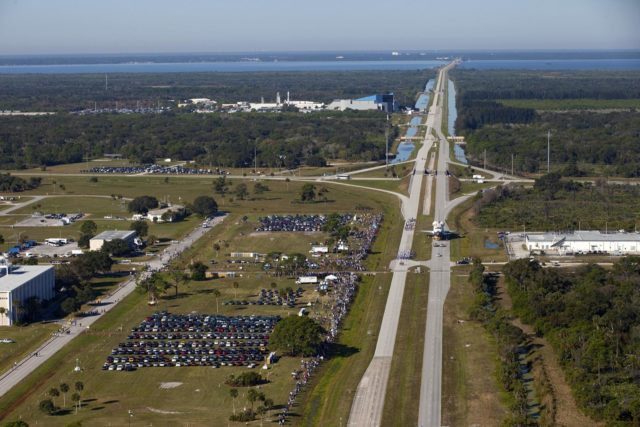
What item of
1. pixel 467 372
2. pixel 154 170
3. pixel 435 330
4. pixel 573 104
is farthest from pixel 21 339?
pixel 573 104

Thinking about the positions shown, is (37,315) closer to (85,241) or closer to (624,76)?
(85,241)

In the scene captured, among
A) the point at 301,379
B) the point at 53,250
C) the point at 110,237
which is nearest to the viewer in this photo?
the point at 301,379

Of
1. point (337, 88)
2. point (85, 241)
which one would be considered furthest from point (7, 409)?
point (337, 88)

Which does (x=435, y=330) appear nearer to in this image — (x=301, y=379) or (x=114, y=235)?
(x=301, y=379)

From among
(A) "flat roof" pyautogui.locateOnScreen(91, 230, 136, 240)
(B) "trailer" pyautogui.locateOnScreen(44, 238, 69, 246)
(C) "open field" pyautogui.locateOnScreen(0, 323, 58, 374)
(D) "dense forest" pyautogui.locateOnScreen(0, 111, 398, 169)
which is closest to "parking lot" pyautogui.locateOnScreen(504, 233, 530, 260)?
(A) "flat roof" pyautogui.locateOnScreen(91, 230, 136, 240)

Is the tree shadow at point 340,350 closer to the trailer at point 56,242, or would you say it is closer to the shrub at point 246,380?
the shrub at point 246,380

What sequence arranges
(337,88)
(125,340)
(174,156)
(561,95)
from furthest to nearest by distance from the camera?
(337,88) → (561,95) → (174,156) → (125,340)
